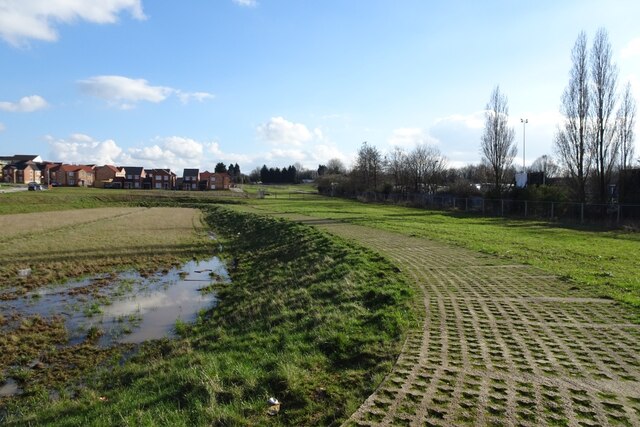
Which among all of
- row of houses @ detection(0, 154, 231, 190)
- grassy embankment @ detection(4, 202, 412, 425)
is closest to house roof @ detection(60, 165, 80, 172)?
row of houses @ detection(0, 154, 231, 190)

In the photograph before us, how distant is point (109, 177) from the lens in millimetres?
133750

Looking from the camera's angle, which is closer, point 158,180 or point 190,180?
point 158,180

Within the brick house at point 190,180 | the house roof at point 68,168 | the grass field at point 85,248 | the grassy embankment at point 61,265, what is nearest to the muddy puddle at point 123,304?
the grassy embankment at point 61,265

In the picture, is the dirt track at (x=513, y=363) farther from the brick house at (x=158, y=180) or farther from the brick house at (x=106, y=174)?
the brick house at (x=106, y=174)

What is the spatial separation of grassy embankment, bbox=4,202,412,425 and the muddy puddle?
0.66m

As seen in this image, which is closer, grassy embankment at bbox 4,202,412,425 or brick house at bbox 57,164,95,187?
grassy embankment at bbox 4,202,412,425

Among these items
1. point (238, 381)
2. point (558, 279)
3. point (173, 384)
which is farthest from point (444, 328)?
point (558, 279)

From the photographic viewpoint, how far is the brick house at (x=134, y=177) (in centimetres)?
13100

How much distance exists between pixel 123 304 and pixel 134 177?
5175 inches

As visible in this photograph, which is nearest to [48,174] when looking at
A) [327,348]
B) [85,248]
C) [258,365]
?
[85,248]

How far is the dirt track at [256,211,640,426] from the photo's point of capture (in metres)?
4.31

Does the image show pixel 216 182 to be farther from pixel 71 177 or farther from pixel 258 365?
pixel 258 365

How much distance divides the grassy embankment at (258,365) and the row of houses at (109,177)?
122 metres

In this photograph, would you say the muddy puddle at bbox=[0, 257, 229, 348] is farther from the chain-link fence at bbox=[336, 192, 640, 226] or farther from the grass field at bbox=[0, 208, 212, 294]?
the chain-link fence at bbox=[336, 192, 640, 226]
